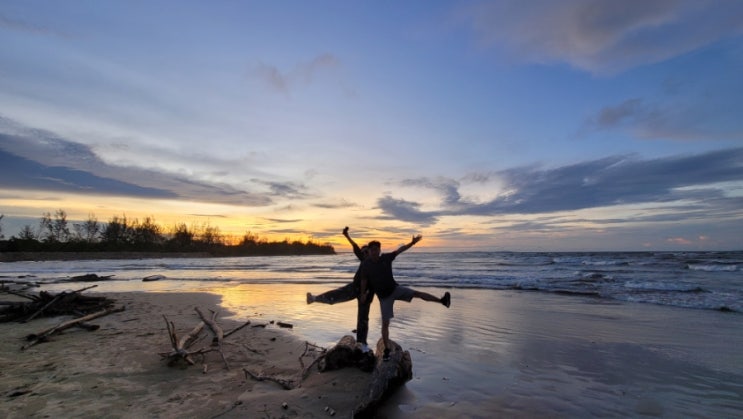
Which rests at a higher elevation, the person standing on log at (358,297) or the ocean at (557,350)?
the person standing on log at (358,297)

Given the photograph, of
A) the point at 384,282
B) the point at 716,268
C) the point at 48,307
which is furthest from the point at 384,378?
the point at 716,268

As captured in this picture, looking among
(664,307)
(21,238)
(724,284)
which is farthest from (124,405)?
→ (21,238)

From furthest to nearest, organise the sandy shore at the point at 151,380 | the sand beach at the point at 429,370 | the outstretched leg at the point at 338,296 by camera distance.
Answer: the outstretched leg at the point at 338,296
the sand beach at the point at 429,370
the sandy shore at the point at 151,380

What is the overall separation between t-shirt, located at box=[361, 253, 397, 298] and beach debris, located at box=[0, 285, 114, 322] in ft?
33.0

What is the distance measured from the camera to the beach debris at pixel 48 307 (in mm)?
11250

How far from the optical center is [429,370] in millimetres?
7082

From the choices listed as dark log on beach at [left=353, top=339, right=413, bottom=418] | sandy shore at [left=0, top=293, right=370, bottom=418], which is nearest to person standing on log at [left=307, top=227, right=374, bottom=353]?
dark log on beach at [left=353, top=339, right=413, bottom=418]

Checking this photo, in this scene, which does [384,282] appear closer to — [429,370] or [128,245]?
[429,370]

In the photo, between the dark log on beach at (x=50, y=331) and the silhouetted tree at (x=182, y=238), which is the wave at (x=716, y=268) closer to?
the dark log on beach at (x=50, y=331)

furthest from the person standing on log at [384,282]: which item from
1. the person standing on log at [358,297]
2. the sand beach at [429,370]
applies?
the sand beach at [429,370]

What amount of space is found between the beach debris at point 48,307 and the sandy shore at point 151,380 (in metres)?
1.44

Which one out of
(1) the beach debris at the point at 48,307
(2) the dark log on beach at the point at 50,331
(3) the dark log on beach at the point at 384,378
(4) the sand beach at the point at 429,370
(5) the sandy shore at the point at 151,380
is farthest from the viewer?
(1) the beach debris at the point at 48,307

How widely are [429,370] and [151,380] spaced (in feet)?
16.2

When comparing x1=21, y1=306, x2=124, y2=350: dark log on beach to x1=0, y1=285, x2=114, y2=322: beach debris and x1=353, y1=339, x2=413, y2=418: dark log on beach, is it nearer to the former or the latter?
x1=0, y1=285, x2=114, y2=322: beach debris
